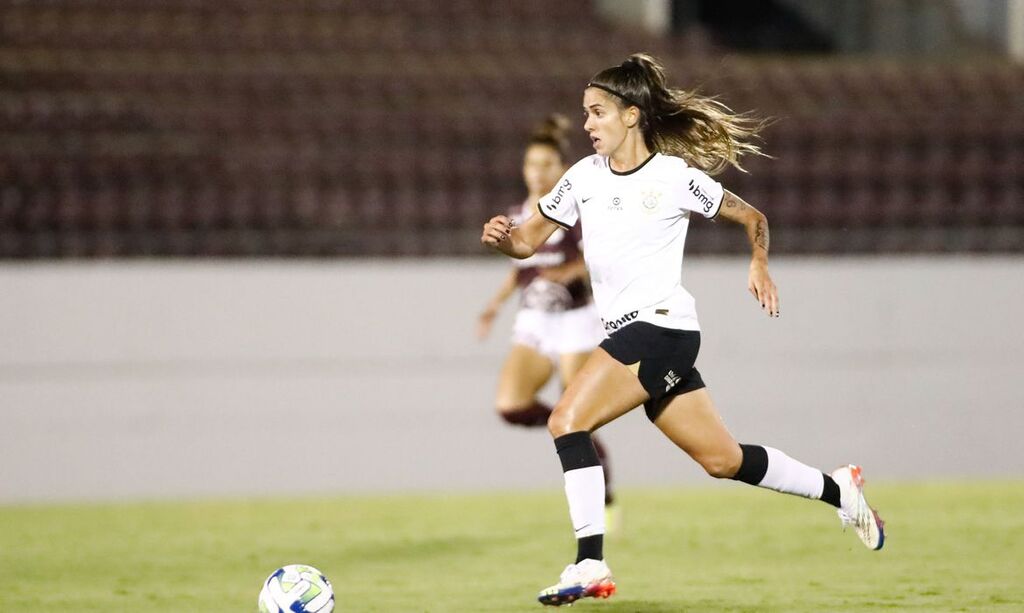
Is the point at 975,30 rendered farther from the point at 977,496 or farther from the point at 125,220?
the point at 125,220

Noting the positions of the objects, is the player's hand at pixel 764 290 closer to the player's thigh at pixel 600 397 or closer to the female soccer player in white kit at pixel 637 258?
the female soccer player in white kit at pixel 637 258

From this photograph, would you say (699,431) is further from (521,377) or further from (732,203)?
(521,377)

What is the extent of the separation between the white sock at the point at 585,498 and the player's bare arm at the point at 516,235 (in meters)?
0.75

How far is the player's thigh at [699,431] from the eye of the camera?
4.74 m

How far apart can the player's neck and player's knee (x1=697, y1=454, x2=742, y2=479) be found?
98 centimetres

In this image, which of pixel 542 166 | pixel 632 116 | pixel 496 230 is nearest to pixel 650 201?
pixel 632 116

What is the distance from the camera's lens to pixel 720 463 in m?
4.77

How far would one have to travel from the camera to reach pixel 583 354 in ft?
23.6

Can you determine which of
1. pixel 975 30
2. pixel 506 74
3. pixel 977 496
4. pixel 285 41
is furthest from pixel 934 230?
pixel 285 41

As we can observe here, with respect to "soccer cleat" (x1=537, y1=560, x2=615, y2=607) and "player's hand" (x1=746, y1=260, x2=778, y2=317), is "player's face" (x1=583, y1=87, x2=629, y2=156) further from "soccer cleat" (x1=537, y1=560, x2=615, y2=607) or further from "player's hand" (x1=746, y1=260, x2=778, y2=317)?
"soccer cleat" (x1=537, y1=560, x2=615, y2=607)

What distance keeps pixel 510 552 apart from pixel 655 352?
238cm

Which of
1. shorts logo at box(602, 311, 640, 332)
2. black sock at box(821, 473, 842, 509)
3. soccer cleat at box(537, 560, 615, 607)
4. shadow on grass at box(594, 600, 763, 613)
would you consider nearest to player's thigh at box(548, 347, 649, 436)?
shorts logo at box(602, 311, 640, 332)

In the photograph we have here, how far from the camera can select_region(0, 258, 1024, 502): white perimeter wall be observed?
32.0 feet

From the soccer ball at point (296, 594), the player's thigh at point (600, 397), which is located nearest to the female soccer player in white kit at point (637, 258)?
the player's thigh at point (600, 397)
